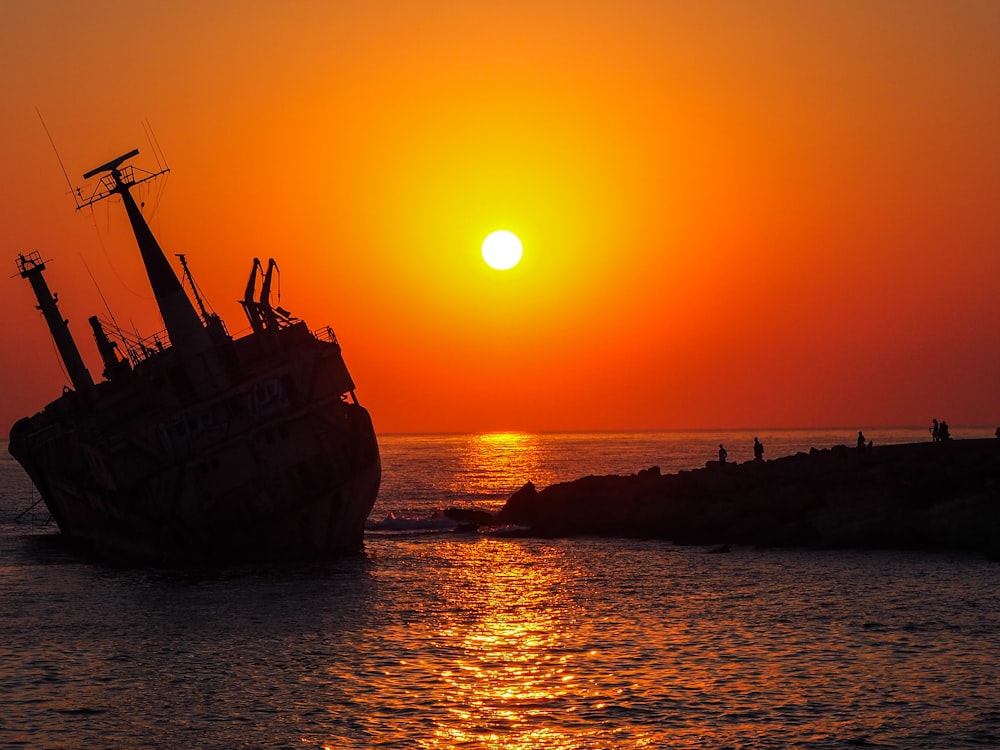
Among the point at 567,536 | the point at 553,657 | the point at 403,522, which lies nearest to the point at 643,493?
the point at 567,536

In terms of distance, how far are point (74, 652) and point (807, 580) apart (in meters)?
27.3

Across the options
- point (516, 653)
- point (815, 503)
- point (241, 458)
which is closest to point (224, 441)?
point (241, 458)

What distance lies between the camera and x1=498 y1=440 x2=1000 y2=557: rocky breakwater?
174ft

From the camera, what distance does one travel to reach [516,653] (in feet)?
111

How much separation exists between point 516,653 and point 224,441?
809 inches

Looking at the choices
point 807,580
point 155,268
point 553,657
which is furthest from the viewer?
point 155,268

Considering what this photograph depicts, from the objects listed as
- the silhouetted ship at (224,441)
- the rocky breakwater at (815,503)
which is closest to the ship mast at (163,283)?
the silhouetted ship at (224,441)

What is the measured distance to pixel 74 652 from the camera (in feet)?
114

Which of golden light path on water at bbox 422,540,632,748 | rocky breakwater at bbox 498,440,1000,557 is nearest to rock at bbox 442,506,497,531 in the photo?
rocky breakwater at bbox 498,440,1000,557

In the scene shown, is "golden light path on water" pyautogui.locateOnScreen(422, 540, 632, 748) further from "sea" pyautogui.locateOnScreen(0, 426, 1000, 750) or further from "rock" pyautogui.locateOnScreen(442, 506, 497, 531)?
"rock" pyautogui.locateOnScreen(442, 506, 497, 531)

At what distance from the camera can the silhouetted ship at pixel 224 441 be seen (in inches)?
1937

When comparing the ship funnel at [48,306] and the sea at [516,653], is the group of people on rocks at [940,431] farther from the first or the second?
the ship funnel at [48,306]

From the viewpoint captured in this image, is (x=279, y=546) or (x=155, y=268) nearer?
(x=279, y=546)

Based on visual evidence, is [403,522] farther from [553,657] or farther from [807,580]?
[553,657]
